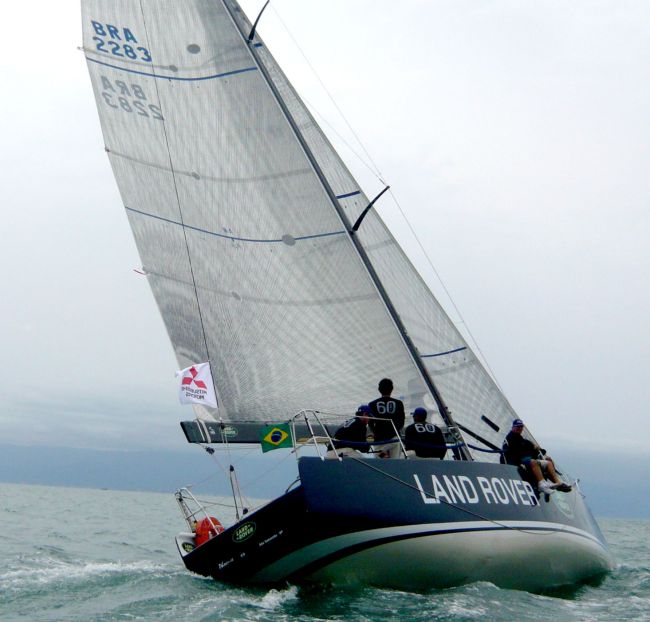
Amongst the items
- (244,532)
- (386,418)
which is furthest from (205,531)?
(386,418)

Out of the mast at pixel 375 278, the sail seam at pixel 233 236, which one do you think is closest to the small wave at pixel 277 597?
the mast at pixel 375 278

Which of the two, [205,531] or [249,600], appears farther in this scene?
[205,531]

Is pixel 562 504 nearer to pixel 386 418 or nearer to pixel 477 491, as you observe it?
pixel 477 491

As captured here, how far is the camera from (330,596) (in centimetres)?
813

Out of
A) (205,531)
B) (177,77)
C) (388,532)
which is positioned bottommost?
(388,532)

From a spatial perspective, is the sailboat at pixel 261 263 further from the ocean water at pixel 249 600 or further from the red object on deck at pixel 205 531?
the ocean water at pixel 249 600

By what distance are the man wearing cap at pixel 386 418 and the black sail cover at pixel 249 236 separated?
97 cm

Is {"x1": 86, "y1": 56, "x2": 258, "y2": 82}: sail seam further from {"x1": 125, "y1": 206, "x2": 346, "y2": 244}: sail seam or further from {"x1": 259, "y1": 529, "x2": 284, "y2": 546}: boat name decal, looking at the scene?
{"x1": 259, "y1": 529, "x2": 284, "y2": 546}: boat name decal

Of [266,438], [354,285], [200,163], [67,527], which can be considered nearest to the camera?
[266,438]

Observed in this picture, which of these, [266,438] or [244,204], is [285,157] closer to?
[244,204]

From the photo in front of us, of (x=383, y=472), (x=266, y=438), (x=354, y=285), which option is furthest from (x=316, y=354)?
(x=383, y=472)

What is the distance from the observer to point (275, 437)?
8914 millimetres

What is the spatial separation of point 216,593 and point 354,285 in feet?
12.1

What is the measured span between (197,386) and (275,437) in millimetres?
1807
